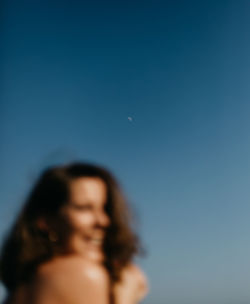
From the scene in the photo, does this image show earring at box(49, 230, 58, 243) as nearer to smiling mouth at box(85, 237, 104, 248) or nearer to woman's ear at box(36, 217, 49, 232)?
woman's ear at box(36, 217, 49, 232)

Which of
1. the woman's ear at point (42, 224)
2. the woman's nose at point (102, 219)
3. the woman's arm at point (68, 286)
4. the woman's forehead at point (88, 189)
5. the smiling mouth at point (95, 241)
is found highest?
the woman's forehead at point (88, 189)

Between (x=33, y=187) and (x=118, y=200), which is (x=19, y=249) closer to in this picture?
(x=33, y=187)

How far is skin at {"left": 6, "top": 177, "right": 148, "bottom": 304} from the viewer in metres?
1.93

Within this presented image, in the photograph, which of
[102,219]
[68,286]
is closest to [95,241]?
[102,219]

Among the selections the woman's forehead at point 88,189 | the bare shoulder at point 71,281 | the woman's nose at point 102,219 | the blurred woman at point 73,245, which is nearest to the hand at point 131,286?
the blurred woman at point 73,245

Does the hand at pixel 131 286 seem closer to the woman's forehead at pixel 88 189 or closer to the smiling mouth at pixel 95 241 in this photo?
the smiling mouth at pixel 95 241

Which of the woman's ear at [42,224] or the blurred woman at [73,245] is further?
the woman's ear at [42,224]

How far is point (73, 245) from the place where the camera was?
1966 millimetres

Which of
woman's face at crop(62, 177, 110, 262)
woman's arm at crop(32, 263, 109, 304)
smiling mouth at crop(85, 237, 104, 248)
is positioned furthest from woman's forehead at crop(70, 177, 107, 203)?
woman's arm at crop(32, 263, 109, 304)

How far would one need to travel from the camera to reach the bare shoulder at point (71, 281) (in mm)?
1925

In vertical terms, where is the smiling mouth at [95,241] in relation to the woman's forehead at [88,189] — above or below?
below

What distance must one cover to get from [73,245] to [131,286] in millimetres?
355

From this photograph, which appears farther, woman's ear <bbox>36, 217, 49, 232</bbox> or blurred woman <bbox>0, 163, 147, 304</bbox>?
woman's ear <bbox>36, 217, 49, 232</bbox>

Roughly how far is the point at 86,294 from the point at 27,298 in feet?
0.77
